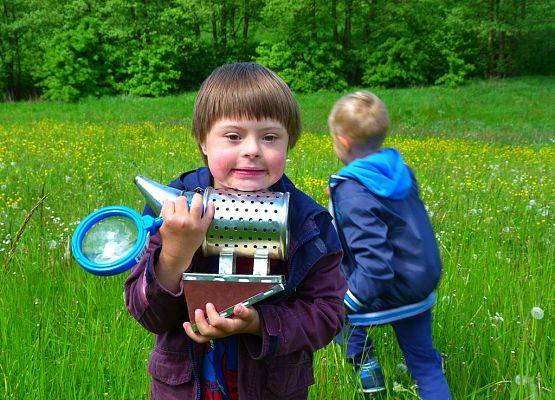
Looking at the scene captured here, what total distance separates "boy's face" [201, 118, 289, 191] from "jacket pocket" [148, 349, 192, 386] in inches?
19.6

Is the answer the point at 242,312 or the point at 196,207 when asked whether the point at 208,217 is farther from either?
the point at 242,312

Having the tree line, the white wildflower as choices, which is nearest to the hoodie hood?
the white wildflower

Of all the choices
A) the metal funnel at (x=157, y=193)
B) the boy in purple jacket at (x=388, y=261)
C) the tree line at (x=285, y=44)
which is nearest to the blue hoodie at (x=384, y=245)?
the boy in purple jacket at (x=388, y=261)

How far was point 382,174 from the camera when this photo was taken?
2873 millimetres

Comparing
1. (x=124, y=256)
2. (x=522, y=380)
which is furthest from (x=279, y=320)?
(x=522, y=380)

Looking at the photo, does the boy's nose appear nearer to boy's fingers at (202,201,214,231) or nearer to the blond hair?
boy's fingers at (202,201,214,231)

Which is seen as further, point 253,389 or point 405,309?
point 405,309

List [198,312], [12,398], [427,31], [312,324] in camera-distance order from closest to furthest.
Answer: [198,312] → [312,324] → [12,398] → [427,31]

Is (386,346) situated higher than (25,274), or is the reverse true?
(25,274)

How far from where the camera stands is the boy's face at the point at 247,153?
1.62 m

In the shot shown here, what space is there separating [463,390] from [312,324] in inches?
58.9

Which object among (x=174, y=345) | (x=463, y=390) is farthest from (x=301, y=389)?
(x=463, y=390)

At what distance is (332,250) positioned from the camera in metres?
1.74

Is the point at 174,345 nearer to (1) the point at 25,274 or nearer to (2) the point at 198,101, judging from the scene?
(2) the point at 198,101
